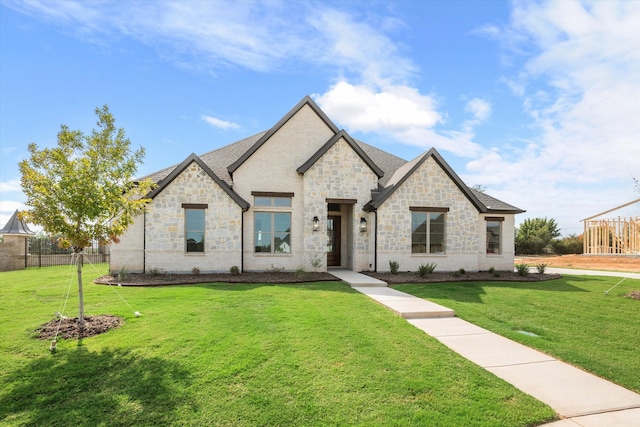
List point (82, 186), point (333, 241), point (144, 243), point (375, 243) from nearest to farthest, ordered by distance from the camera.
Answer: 1. point (82, 186)
2. point (144, 243)
3. point (375, 243)
4. point (333, 241)

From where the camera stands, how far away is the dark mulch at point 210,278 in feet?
40.8

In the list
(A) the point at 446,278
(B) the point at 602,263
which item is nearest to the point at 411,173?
(A) the point at 446,278

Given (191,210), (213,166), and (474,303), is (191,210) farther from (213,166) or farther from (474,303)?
(474,303)

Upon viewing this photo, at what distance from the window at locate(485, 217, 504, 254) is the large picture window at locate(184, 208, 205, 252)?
13590 mm

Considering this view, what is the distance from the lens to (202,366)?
16.7 ft

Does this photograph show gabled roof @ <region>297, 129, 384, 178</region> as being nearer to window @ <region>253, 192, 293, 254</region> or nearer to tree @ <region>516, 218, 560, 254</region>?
window @ <region>253, 192, 293, 254</region>

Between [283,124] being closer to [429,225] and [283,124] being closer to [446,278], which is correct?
[429,225]

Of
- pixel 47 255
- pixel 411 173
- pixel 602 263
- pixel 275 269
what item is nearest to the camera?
pixel 275 269

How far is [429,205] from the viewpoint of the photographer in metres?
15.9

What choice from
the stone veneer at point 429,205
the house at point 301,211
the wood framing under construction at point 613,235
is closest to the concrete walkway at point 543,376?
the stone veneer at point 429,205

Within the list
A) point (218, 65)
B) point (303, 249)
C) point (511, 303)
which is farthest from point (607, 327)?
point (218, 65)

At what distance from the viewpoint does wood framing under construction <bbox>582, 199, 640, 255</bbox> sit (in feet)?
93.0

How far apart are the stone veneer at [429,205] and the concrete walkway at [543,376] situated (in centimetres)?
733

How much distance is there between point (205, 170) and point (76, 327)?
8707mm
